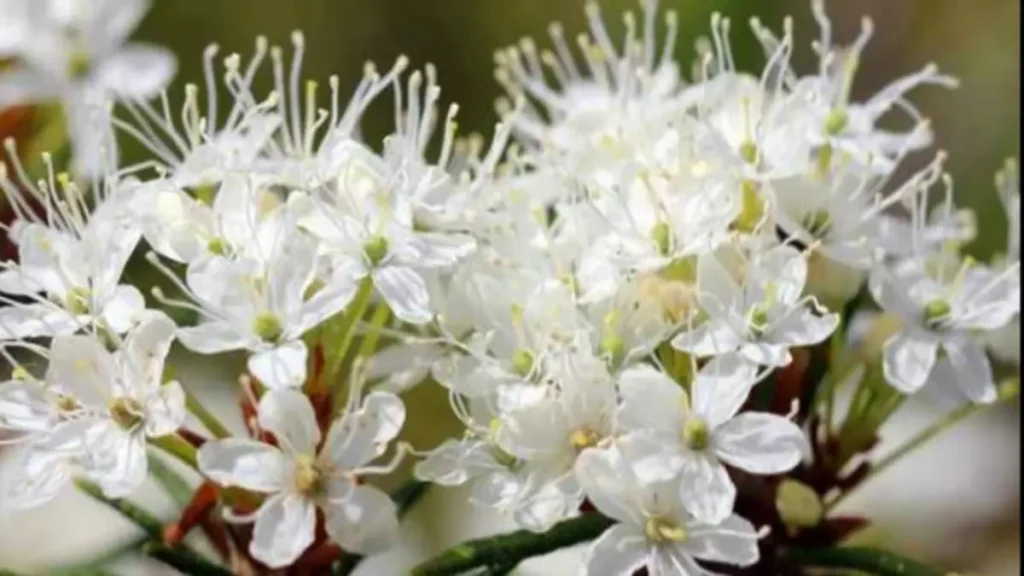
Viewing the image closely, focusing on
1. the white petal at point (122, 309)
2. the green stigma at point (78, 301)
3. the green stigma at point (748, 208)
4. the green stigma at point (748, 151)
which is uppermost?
the green stigma at point (78, 301)

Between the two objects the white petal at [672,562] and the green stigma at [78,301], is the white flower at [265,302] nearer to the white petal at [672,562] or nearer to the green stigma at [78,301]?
the green stigma at [78,301]

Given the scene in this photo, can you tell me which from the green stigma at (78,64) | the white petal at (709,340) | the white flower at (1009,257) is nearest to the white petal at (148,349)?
the white petal at (709,340)

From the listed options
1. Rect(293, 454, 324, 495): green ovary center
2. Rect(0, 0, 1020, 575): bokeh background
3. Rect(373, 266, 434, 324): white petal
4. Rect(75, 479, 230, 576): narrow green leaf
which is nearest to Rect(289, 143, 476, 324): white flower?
Rect(373, 266, 434, 324): white petal

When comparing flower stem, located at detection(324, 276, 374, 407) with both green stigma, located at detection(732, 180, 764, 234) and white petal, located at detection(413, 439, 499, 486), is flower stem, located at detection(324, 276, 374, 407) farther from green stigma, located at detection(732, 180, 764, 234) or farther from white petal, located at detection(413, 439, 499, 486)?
green stigma, located at detection(732, 180, 764, 234)

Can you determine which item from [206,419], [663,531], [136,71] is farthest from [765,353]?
[136,71]

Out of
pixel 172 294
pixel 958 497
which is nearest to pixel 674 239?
pixel 172 294
